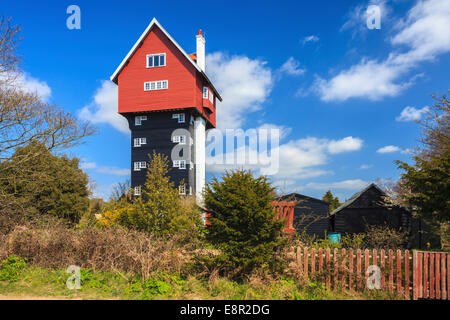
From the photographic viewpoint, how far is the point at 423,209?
10.7 m

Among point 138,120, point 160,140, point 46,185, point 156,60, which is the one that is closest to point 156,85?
point 156,60

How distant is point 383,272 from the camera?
8266mm

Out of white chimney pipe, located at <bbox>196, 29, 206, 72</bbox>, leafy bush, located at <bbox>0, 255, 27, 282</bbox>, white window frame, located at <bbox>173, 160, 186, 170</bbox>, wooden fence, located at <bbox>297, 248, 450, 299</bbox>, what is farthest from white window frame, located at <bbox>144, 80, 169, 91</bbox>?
wooden fence, located at <bbox>297, 248, 450, 299</bbox>

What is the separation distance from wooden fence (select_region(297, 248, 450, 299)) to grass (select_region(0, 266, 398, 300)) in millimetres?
308

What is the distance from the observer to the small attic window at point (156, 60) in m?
29.3

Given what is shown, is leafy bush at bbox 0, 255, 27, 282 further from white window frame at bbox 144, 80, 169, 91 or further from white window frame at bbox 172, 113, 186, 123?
white window frame at bbox 144, 80, 169, 91

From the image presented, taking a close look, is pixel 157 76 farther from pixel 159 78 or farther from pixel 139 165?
pixel 139 165

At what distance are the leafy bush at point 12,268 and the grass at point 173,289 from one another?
42 centimetres

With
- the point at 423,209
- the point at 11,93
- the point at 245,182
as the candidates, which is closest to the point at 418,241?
the point at 423,209

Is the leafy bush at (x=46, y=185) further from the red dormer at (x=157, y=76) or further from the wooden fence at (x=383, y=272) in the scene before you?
the wooden fence at (x=383, y=272)

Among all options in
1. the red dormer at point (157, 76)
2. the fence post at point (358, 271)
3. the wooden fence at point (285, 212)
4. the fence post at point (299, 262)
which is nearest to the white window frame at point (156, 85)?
the red dormer at point (157, 76)

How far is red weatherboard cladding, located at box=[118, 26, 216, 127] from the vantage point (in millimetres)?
28547

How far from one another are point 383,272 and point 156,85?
85.0 ft

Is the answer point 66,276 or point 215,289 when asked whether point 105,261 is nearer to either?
point 66,276
